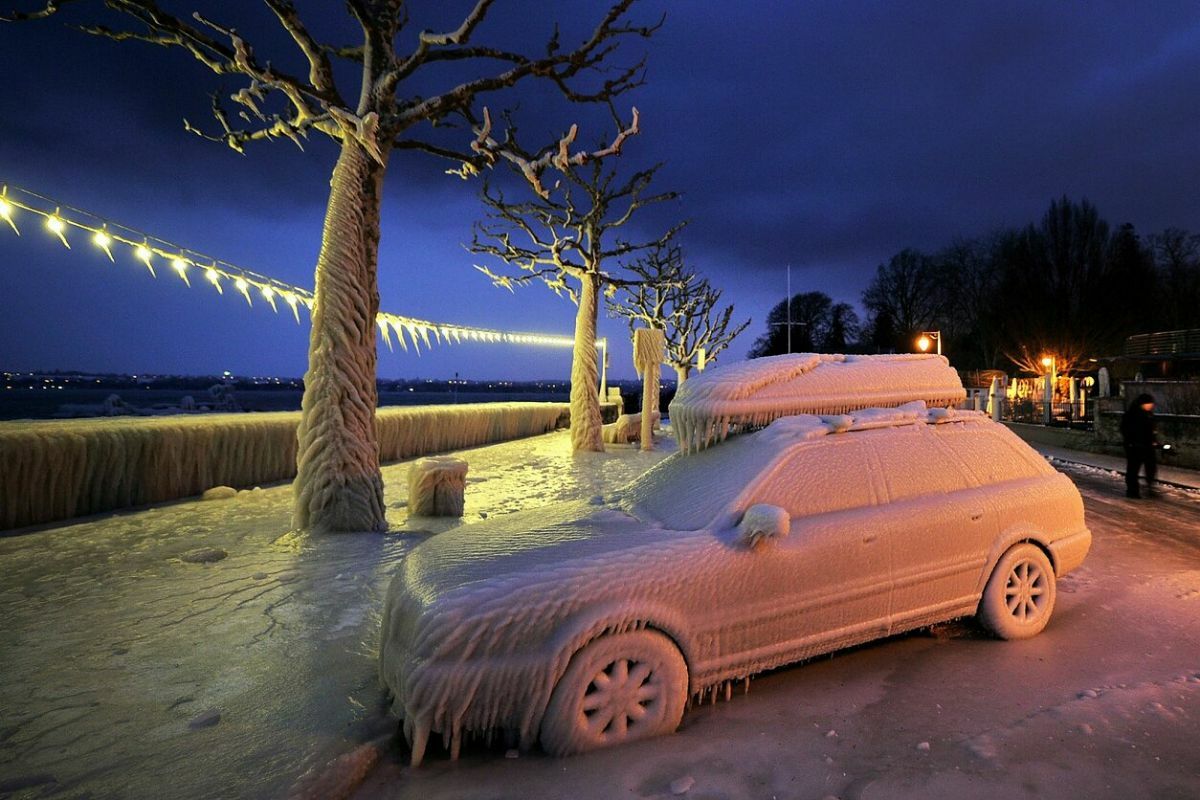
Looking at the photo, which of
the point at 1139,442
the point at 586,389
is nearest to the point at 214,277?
the point at 586,389

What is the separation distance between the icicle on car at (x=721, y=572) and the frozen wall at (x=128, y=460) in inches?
270

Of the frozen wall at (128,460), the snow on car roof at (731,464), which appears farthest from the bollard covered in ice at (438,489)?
the snow on car roof at (731,464)

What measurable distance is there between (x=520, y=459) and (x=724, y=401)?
11300 mm

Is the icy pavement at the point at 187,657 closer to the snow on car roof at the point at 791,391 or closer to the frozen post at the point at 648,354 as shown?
the snow on car roof at the point at 791,391

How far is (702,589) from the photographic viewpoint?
282cm

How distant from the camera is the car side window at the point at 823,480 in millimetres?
3234

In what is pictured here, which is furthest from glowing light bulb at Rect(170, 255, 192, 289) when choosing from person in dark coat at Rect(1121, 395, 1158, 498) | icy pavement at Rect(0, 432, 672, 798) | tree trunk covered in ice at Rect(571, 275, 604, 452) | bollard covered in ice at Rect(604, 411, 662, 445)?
person in dark coat at Rect(1121, 395, 1158, 498)

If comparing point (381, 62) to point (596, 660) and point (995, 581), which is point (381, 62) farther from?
point (995, 581)

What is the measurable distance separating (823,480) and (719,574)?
0.93m

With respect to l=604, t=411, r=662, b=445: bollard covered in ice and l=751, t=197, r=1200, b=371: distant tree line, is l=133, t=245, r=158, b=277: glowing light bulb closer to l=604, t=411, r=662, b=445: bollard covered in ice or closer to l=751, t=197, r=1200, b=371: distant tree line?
l=604, t=411, r=662, b=445: bollard covered in ice

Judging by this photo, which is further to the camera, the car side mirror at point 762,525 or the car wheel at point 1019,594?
the car wheel at point 1019,594

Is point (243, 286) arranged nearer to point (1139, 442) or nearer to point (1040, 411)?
point (1139, 442)

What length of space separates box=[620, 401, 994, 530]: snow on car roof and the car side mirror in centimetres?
21

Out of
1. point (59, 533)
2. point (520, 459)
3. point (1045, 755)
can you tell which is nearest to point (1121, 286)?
point (520, 459)
